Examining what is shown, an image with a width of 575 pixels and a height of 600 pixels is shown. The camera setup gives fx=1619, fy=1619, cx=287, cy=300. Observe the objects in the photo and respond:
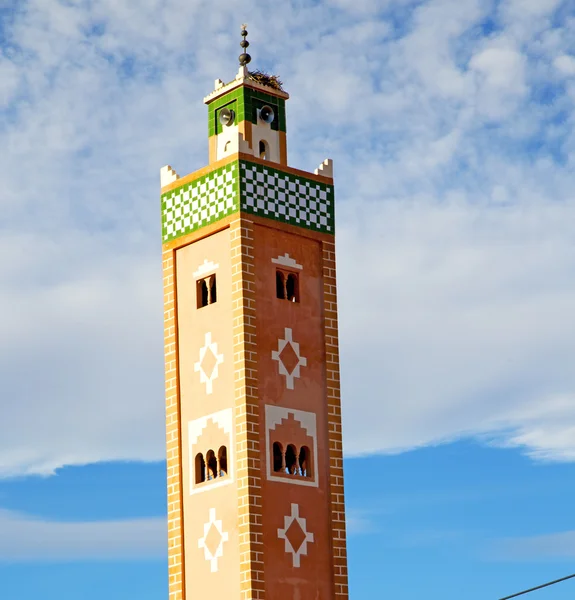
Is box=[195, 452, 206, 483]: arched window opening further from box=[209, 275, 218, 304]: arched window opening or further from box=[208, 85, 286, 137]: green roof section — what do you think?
box=[208, 85, 286, 137]: green roof section

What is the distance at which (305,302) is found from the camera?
1500 inches

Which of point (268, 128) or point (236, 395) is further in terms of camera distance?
point (268, 128)

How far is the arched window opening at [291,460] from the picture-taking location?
36688mm

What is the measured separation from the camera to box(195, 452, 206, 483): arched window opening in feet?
122

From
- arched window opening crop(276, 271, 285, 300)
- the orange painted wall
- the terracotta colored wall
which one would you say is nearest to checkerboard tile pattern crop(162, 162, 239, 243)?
the orange painted wall

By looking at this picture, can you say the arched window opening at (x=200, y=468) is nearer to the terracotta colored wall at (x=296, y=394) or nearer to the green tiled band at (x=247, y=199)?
the terracotta colored wall at (x=296, y=394)

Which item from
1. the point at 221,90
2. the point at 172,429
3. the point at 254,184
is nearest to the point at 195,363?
the point at 172,429

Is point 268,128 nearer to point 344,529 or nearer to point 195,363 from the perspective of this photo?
point 195,363

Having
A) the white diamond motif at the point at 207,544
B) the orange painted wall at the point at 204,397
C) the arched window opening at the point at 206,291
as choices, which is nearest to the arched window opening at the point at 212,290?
the arched window opening at the point at 206,291

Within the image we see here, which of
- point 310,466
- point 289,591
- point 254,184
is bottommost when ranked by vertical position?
point 289,591

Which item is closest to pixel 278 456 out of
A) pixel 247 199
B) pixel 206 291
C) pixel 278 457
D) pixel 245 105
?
pixel 278 457

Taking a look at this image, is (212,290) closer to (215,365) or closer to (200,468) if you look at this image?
(215,365)

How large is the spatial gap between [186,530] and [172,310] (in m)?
5.32

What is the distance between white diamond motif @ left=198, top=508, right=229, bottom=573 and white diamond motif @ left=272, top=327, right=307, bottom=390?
11.3ft
